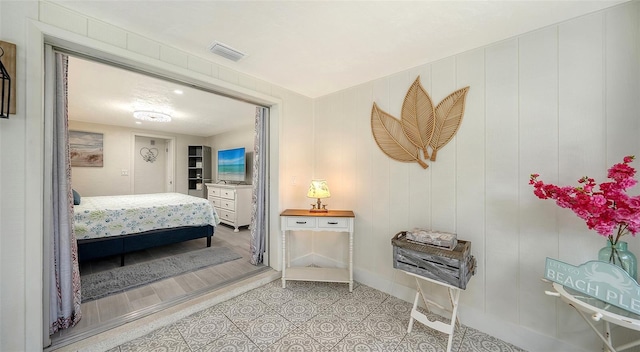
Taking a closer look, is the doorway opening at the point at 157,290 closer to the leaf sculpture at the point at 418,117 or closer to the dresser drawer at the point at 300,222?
the dresser drawer at the point at 300,222

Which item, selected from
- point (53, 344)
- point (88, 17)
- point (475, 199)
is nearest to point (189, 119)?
point (88, 17)

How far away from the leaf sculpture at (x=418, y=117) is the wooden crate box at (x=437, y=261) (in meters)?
0.84

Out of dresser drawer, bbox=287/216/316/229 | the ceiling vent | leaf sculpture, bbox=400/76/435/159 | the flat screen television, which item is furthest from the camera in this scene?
the flat screen television

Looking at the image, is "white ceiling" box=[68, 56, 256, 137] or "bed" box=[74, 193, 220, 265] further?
"bed" box=[74, 193, 220, 265]

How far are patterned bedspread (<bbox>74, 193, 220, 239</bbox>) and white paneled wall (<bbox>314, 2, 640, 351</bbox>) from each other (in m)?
3.01

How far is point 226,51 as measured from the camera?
6.47 ft

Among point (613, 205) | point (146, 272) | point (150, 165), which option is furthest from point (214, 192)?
point (613, 205)

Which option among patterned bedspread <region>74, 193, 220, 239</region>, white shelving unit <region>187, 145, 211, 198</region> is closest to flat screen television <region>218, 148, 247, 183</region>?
white shelving unit <region>187, 145, 211, 198</region>

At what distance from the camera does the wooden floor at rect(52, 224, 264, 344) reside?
183 cm

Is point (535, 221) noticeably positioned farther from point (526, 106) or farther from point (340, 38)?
point (340, 38)

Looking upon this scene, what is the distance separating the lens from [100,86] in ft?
9.61

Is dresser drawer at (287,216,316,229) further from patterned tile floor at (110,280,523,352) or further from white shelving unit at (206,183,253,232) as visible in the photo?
white shelving unit at (206,183,253,232)

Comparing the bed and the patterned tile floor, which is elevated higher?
the bed

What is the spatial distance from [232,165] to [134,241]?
2.72 meters
